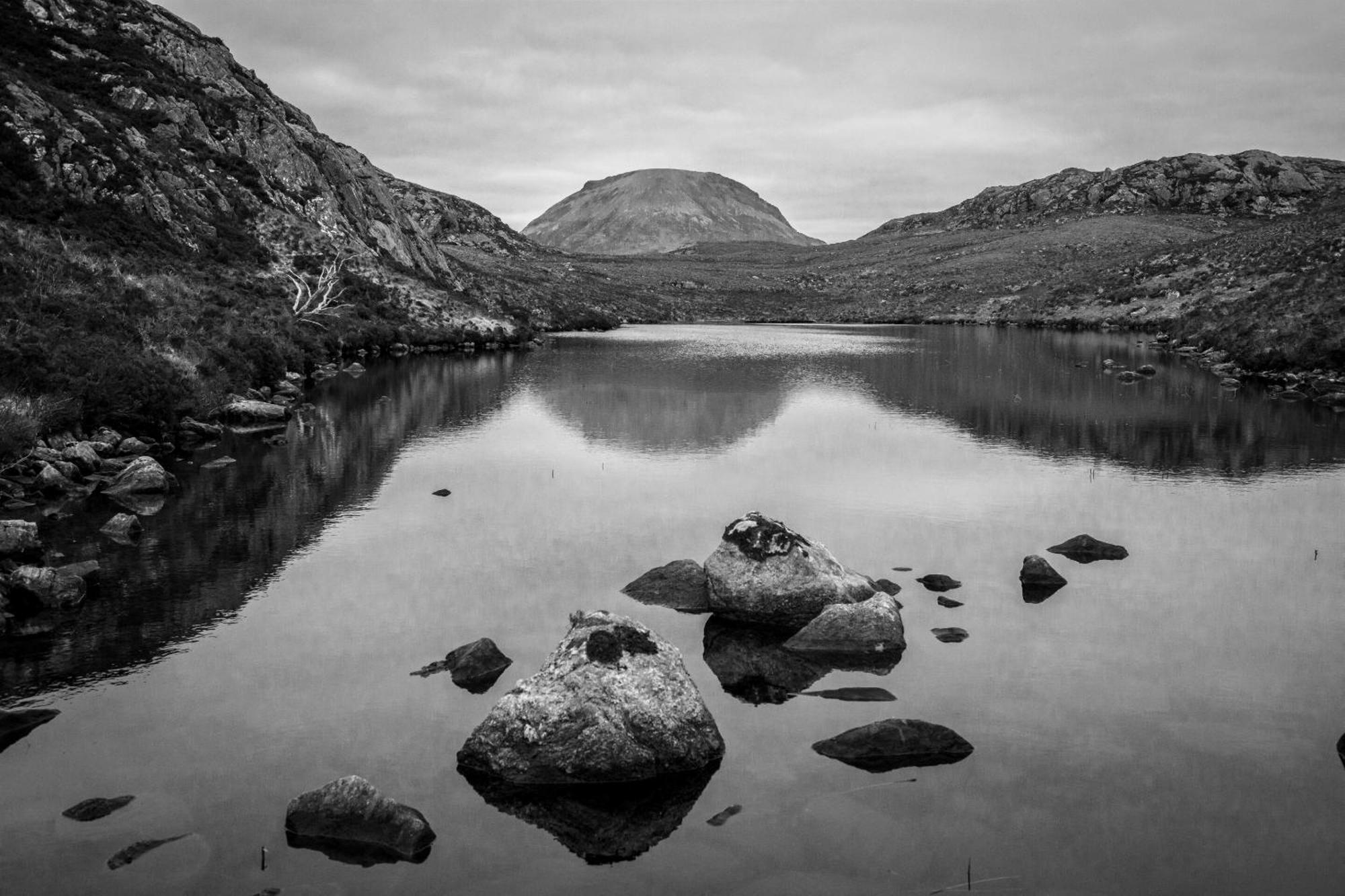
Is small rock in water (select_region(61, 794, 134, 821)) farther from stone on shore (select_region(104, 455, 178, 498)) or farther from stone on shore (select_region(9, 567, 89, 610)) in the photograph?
stone on shore (select_region(104, 455, 178, 498))

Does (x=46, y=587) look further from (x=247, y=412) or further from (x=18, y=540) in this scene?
(x=247, y=412)

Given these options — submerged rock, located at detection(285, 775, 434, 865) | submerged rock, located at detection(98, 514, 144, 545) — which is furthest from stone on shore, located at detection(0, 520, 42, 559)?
submerged rock, located at detection(285, 775, 434, 865)

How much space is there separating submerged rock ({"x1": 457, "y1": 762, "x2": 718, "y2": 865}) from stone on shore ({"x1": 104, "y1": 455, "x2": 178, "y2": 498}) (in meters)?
19.7

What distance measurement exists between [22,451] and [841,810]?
86.3 feet

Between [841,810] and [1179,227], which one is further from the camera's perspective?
[1179,227]

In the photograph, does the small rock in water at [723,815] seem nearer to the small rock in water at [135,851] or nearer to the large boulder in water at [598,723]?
the large boulder in water at [598,723]

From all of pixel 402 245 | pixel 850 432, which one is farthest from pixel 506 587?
pixel 402 245

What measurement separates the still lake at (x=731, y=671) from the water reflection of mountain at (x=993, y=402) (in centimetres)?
76

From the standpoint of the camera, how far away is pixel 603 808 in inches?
484

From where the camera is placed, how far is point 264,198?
276 feet

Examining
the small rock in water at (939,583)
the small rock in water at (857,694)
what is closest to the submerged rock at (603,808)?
the small rock in water at (857,694)

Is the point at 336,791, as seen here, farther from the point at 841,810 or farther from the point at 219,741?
the point at 841,810

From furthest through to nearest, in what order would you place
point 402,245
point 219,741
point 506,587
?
point 402,245
point 506,587
point 219,741

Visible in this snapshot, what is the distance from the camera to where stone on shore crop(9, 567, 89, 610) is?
18.4 meters
